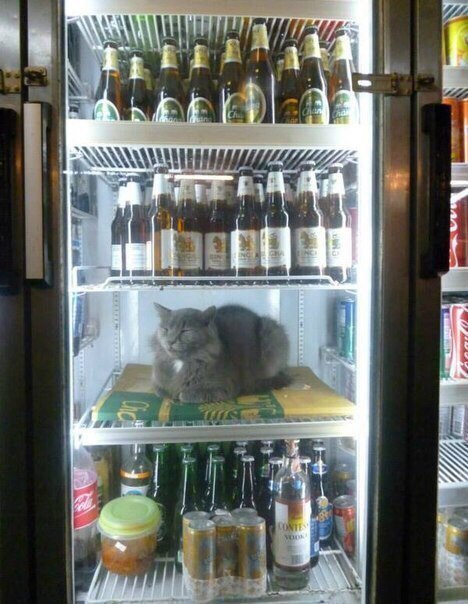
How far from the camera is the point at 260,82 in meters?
1.28

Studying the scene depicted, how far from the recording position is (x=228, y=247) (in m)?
1.27

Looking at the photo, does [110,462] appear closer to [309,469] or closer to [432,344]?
[309,469]

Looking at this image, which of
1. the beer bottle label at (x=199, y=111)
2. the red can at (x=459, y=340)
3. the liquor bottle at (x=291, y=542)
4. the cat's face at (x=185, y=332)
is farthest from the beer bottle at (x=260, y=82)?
the liquor bottle at (x=291, y=542)

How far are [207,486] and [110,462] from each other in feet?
1.05

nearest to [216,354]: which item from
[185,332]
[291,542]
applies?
[185,332]

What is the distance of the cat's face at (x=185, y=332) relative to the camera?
1.30 m

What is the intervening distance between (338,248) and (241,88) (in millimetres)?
540

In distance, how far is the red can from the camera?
48.6 inches

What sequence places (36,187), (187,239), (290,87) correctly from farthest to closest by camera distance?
(290,87) → (187,239) → (36,187)

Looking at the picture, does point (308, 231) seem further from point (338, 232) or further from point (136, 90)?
point (136, 90)

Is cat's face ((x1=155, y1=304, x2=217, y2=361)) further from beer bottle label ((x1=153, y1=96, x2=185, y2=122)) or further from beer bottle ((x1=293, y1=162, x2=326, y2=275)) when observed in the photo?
beer bottle label ((x1=153, y1=96, x2=185, y2=122))

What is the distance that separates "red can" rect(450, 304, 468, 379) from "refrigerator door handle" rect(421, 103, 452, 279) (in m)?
0.33

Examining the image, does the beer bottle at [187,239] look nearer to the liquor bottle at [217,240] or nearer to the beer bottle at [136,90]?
the liquor bottle at [217,240]

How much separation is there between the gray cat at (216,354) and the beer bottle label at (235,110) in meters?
0.53
